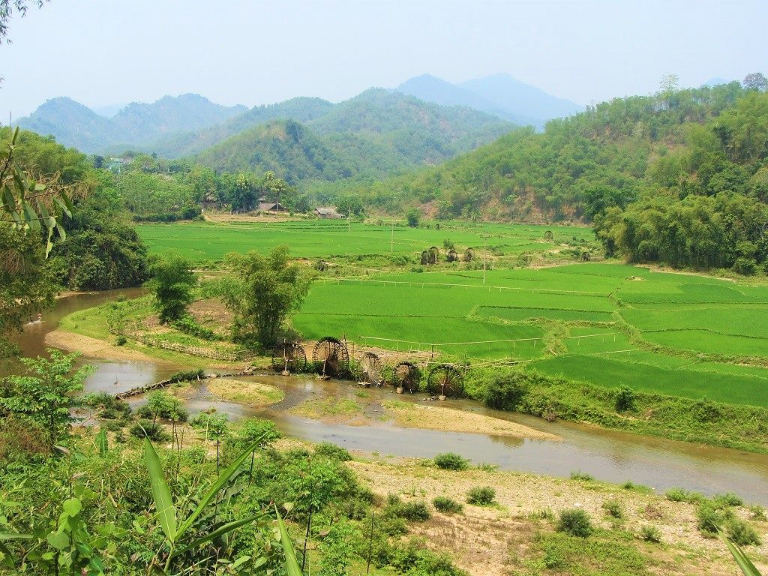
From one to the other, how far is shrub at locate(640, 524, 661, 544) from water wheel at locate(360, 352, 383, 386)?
1412 cm

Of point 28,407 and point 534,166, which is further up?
point 534,166

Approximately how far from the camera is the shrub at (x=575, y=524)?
47.9 ft

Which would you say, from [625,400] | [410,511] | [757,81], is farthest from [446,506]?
[757,81]

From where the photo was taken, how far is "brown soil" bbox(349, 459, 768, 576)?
1355 cm

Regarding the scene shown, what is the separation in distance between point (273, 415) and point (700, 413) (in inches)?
577

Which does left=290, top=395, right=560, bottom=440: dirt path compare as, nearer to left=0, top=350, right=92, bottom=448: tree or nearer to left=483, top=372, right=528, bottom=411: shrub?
left=483, top=372, right=528, bottom=411: shrub

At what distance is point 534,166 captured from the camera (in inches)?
4646

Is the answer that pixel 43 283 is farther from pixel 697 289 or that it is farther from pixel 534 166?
pixel 534 166

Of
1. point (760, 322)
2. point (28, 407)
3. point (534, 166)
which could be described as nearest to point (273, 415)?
point (28, 407)

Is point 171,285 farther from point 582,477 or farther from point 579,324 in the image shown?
point 582,477

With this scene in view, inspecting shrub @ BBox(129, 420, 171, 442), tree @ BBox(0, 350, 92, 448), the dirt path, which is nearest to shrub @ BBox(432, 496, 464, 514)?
the dirt path

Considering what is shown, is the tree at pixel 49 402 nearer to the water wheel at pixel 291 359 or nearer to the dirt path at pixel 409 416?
the dirt path at pixel 409 416

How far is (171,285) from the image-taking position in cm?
3472

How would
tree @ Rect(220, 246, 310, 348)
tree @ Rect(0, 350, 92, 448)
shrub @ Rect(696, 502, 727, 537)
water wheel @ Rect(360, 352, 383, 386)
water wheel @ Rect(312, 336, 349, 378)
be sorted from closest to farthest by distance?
tree @ Rect(0, 350, 92, 448) → shrub @ Rect(696, 502, 727, 537) → water wheel @ Rect(360, 352, 383, 386) → water wheel @ Rect(312, 336, 349, 378) → tree @ Rect(220, 246, 310, 348)
